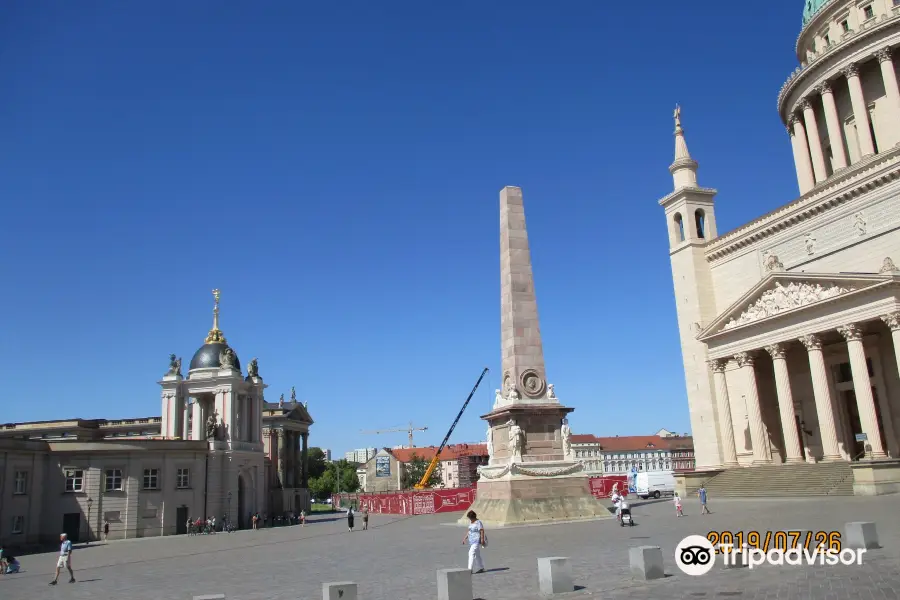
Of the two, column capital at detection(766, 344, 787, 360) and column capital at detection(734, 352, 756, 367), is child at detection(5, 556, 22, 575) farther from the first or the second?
column capital at detection(734, 352, 756, 367)

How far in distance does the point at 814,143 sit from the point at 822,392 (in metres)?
26.3

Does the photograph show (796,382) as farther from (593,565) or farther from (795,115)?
(593,565)

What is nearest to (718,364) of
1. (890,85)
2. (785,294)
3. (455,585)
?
(785,294)

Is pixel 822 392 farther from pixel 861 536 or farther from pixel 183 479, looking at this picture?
pixel 183 479

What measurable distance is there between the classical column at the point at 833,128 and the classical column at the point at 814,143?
1275 mm

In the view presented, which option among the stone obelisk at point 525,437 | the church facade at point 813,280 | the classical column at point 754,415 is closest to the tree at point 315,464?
the church facade at point 813,280

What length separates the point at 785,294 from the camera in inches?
1709

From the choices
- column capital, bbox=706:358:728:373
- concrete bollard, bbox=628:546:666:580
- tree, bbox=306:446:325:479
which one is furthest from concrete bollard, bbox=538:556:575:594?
tree, bbox=306:446:325:479

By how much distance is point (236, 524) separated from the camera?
5172cm

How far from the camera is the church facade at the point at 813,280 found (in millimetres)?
41125

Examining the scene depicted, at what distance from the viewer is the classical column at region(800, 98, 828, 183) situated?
58.5 meters

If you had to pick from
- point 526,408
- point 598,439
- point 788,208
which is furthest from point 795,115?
point 598,439

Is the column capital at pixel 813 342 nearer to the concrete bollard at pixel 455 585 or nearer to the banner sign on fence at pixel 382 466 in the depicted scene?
the concrete bollard at pixel 455 585

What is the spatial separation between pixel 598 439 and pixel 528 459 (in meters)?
135
